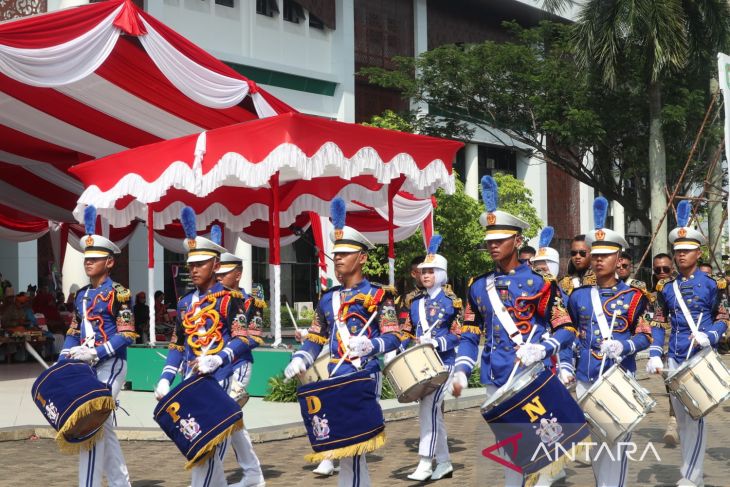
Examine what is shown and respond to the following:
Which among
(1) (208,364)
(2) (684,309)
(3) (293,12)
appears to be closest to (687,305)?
(2) (684,309)

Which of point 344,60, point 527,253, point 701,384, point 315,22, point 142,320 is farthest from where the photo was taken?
point 344,60

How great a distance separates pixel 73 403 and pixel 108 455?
32.3 inches

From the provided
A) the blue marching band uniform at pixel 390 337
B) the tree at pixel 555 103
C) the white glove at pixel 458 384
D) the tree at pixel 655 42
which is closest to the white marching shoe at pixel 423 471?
the blue marching band uniform at pixel 390 337

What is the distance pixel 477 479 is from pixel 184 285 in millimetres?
24238

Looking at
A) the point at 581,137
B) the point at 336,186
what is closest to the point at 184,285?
the point at 581,137

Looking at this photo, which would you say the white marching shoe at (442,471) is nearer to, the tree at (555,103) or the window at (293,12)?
the tree at (555,103)

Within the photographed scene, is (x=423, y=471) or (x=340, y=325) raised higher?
(x=340, y=325)

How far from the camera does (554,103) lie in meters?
27.2

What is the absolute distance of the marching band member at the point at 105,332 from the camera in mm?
7449

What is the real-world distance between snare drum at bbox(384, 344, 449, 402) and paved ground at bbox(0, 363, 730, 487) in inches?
23.4

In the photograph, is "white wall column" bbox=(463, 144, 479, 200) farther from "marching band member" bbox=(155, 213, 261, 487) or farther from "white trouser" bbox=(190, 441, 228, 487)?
"white trouser" bbox=(190, 441, 228, 487)

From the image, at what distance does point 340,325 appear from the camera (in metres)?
7.06

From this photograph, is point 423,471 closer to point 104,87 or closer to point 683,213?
point 683,213

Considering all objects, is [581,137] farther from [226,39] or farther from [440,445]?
[440,445]
